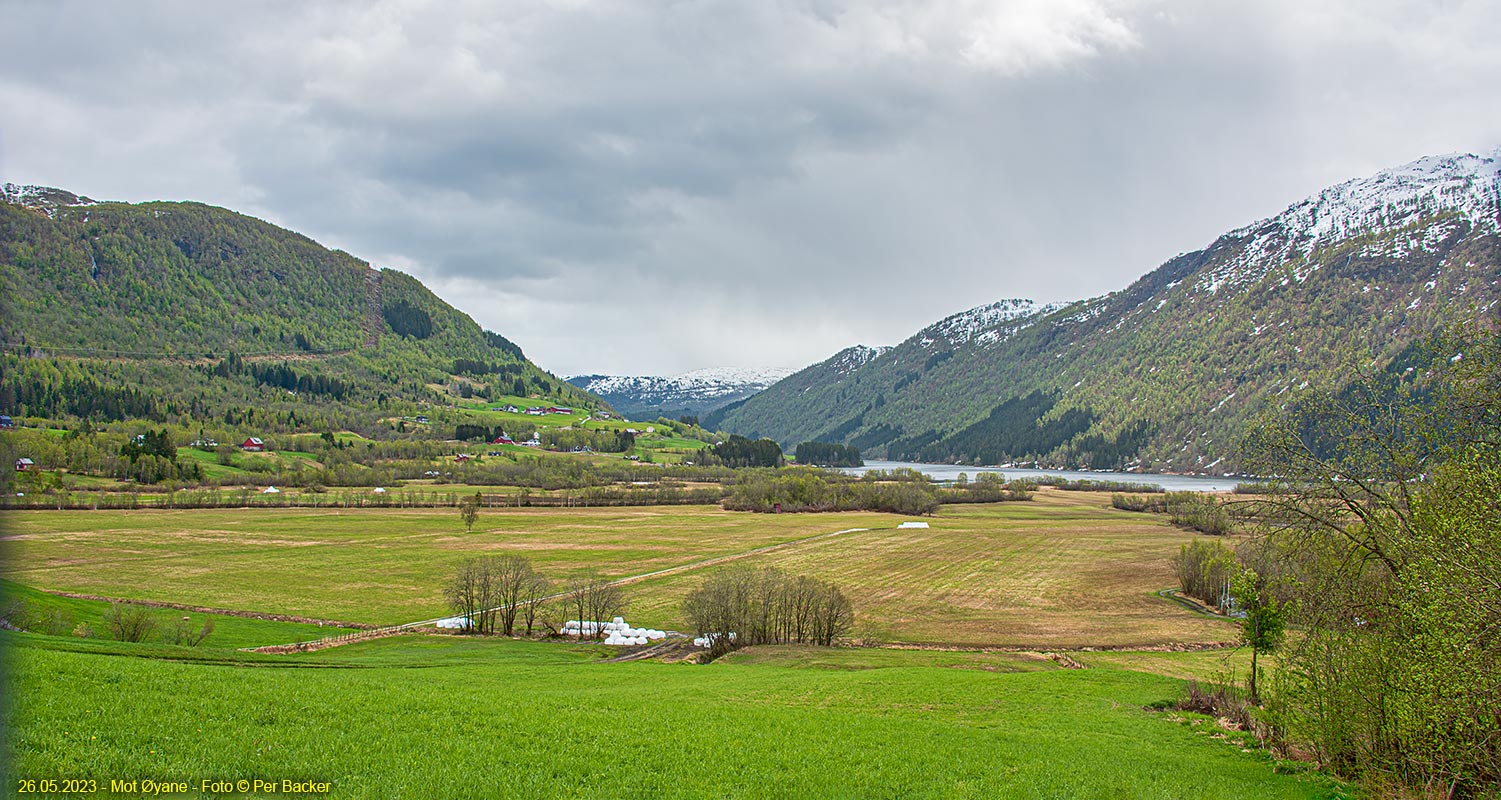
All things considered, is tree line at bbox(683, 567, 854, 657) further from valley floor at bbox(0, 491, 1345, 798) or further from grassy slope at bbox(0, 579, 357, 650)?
grassy slope at bbox(0, 579, 357, 650)

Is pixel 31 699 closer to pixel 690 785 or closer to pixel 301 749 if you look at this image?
pixel 301 749

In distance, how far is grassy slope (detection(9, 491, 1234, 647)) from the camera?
5769 cm

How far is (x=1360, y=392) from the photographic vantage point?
77.6 feet

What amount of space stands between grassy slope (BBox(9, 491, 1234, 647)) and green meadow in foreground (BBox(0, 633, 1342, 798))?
1956 cm

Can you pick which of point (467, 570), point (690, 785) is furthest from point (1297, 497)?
point (467, 570)

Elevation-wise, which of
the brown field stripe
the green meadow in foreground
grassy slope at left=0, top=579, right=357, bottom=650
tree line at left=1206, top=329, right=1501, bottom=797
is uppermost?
tree line at left=1206, top=329, right=1501, bottom=797

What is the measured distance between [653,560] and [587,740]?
6842 cm

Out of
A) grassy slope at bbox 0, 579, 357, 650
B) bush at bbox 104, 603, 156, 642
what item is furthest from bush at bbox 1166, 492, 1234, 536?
bush at bbox 104, 603, 156, 642

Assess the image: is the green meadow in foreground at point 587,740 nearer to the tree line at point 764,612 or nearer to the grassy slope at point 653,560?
the tree line at point 764,612

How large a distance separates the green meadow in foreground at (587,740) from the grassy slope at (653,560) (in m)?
19.6

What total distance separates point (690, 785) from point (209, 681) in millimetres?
12519

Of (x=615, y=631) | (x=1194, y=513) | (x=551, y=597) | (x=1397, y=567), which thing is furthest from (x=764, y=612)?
(x=1194, y=513)

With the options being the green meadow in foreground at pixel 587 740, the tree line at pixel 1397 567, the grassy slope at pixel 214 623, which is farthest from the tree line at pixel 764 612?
the tree line at pixel 1397 567

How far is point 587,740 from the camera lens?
18.1 meters
